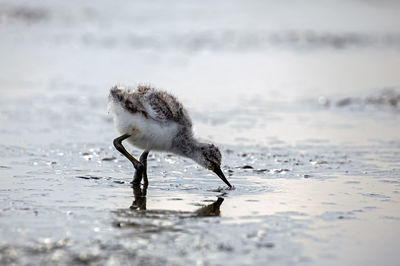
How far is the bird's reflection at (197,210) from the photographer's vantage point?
5.47 metres

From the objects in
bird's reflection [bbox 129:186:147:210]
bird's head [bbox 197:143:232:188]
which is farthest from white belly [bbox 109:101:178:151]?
bird's reflection [bbox 129:186:147:210]

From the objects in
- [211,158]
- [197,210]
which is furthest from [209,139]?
[197,210]

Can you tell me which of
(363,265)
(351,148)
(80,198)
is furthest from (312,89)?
(363,265)

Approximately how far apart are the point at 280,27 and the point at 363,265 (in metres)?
14.7

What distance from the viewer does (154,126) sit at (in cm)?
639

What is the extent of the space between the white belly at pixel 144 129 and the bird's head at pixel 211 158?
31cm

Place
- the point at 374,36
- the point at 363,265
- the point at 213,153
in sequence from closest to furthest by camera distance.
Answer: the point at 363,265 → the point at 213,153 → the point at 374,36

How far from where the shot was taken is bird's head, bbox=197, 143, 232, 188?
259 inches

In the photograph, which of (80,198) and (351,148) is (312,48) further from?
(80,198)

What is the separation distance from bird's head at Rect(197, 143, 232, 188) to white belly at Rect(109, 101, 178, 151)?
31 cm

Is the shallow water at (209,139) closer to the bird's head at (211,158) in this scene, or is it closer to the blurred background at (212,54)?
the blurred background at (212,54)

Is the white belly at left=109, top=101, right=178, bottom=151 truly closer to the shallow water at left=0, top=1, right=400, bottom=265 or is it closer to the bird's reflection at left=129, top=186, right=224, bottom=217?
the shallow water at left=0, top=1, right=400, bottom=265

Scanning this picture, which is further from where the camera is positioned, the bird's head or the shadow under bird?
the bird's head

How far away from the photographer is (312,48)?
16516 mm
